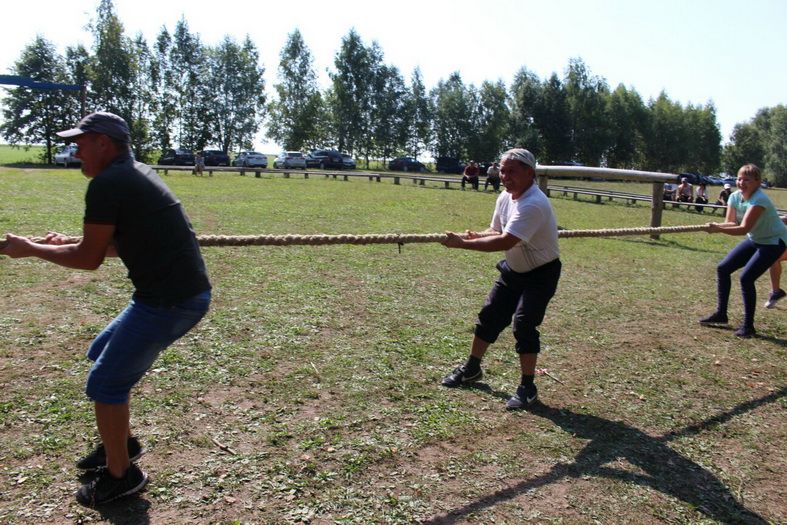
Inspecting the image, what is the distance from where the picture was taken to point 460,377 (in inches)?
195

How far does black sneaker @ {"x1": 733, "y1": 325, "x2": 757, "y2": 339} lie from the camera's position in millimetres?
6816

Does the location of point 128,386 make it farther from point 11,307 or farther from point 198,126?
point 198,126

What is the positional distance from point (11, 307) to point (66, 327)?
963 millimetres

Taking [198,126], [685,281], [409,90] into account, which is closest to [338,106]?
[409,90]

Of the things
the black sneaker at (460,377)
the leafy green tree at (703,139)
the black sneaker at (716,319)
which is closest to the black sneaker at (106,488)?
the black sneaker at (460,377)

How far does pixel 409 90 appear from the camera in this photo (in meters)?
67.9

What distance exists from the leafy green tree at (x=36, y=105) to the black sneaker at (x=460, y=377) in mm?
50360

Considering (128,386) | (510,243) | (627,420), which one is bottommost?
(627,420)

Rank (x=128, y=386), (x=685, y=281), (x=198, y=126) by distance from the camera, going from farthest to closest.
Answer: (x=198, y=126), (x=685, y=281), (x=128, y=386)

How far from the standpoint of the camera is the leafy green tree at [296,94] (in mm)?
62656

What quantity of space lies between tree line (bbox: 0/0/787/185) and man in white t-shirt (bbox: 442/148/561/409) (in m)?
48.8

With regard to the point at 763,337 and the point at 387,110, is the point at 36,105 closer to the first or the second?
the point at 387,110

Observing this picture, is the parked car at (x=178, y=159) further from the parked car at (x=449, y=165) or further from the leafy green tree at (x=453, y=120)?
the leafy green tree at (x=453, y=120)

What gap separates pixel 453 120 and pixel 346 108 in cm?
1254
